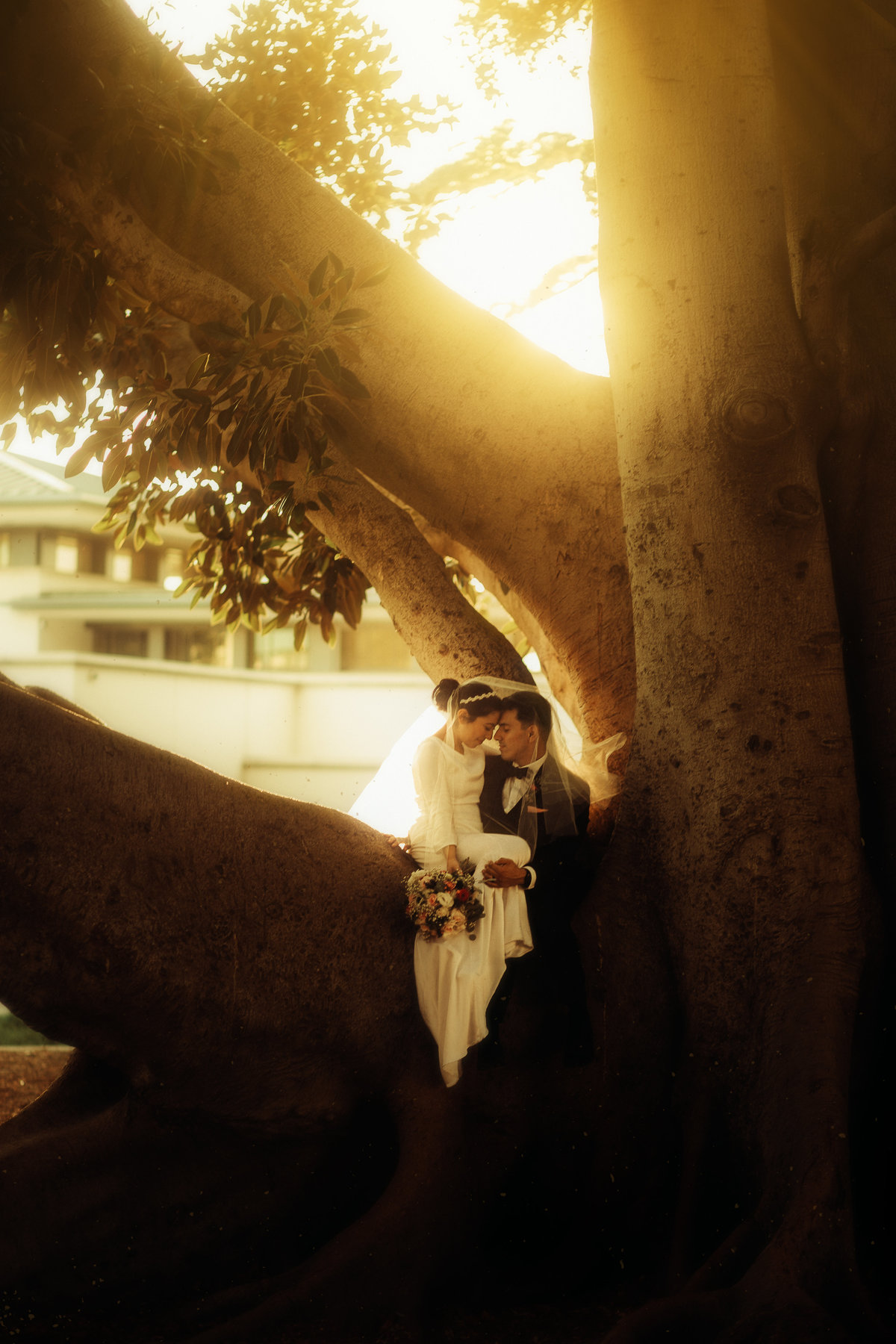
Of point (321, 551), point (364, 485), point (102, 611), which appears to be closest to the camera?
point (364, 485)

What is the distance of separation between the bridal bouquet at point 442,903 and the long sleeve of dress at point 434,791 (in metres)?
0.22

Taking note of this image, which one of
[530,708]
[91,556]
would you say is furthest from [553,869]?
[91,556]

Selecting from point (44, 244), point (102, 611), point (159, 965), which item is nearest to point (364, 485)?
point (44, 244)

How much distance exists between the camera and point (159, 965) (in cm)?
323

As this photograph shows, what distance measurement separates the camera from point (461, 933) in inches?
139

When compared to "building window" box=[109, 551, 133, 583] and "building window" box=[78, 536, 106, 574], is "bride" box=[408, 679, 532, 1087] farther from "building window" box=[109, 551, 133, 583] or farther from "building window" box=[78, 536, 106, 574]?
"building window" box=[109, 551, 133, 583]

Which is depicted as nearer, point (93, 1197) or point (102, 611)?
point (93, 1197)

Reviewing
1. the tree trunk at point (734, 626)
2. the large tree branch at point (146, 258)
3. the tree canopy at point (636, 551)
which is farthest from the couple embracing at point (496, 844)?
the large tree branch at point (146, 258)

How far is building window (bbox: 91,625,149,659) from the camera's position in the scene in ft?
65.5

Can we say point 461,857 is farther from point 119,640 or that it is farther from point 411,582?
point 119,640

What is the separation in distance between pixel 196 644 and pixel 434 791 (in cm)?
1739

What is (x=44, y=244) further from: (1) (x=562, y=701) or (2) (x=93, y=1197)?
(2) (x=93, y=1197)

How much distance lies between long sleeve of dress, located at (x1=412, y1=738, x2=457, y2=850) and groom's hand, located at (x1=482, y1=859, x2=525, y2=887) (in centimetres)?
17

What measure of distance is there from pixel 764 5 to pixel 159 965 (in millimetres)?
4215
